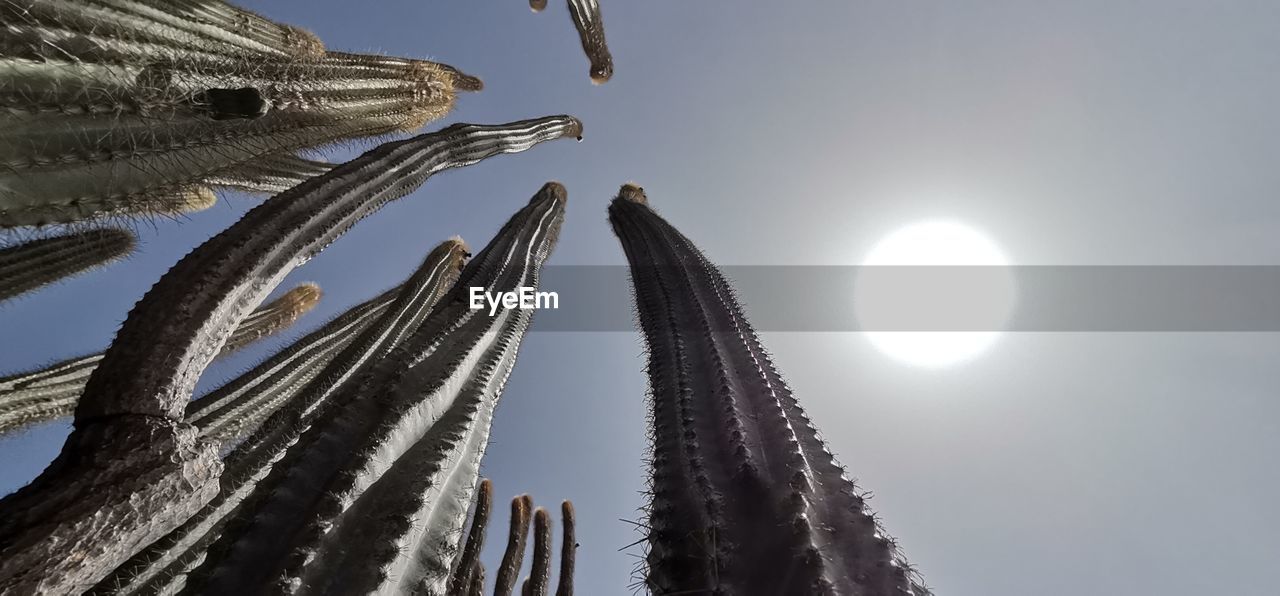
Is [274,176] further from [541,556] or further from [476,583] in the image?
[541,556]

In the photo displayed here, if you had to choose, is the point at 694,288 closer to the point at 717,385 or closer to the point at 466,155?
the point at 717,385

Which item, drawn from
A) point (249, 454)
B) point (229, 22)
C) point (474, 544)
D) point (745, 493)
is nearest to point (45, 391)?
point (249, 454)

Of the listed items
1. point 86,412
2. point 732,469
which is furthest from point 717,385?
point 86,412

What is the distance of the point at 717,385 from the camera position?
3076mm

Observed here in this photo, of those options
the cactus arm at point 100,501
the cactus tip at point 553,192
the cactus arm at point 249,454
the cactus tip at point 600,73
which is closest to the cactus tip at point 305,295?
the cactus arm at point 249,454

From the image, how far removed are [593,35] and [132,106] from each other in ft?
22.5

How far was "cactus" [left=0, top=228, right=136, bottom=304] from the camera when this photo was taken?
17.3 ft

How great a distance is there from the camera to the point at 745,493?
7.69 ft

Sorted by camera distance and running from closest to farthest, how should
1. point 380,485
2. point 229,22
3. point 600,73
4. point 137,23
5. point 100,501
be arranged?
point 100,501, point 380,485, point 137,23, point 229,22, point 600,73

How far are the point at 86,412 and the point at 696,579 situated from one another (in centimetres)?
243

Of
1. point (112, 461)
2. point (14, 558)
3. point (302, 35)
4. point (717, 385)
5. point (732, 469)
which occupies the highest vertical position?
point (302, 35)

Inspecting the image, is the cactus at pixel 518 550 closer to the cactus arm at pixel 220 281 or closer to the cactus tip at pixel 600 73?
the cactus arm at pixel 220 281

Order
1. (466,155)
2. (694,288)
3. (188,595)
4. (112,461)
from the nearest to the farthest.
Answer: (188,595)
(112,461)
(694,288)
(466,155)

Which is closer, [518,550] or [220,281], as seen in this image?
[220,281]
